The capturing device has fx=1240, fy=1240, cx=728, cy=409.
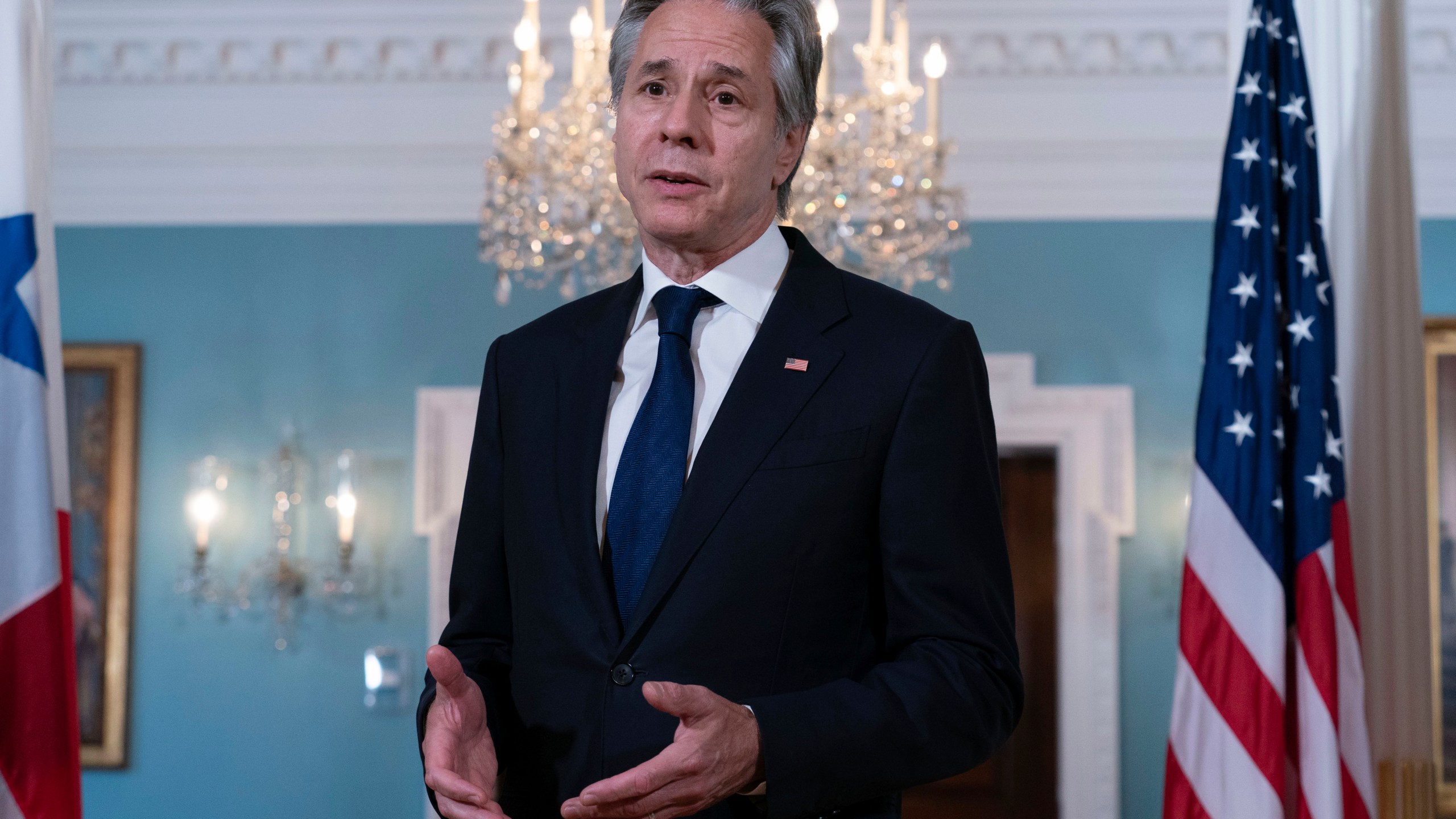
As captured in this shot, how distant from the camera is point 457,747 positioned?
1141 mm

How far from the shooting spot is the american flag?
2287 millimetres

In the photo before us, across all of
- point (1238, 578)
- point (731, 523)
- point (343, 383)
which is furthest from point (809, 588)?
point (343, 383)

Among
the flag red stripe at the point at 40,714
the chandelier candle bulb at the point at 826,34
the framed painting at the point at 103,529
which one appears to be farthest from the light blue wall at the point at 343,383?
the flag red stripe at the point at 40,714

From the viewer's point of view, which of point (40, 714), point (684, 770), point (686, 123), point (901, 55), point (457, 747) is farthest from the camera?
point (901, 55)

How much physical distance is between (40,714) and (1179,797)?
201 centimetres

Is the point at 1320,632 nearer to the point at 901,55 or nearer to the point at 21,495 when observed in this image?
the point at 901,55

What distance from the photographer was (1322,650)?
2.28m

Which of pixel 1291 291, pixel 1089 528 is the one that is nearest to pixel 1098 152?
pixel 1089 528

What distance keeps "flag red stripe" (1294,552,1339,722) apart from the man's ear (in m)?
1.47

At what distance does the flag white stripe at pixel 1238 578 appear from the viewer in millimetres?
2328

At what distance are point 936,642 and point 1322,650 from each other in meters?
1.46

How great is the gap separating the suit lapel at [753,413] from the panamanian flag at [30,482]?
1.21 m

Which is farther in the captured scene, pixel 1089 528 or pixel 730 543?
pixel 1089 528

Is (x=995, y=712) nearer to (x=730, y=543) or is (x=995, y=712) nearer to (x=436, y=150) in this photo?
(x=730, y=543)
